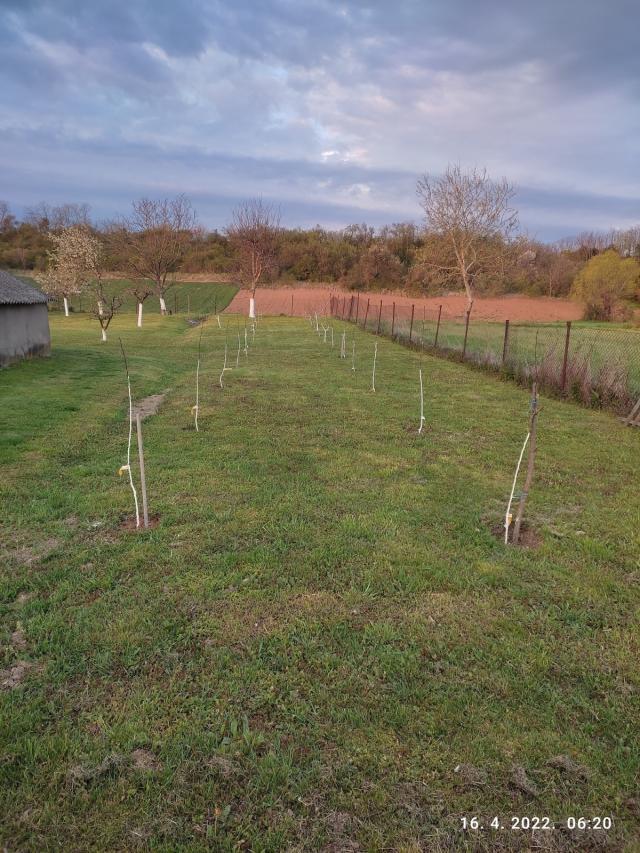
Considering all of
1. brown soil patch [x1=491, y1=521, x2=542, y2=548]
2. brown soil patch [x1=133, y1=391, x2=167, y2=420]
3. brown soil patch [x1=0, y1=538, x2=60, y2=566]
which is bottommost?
brown soil patch [x1=0, y1=538, x2=60, y2=566]

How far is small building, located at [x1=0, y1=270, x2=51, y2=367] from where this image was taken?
14.8 m

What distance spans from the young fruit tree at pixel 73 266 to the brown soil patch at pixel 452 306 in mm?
11388

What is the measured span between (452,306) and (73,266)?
29.6 meters

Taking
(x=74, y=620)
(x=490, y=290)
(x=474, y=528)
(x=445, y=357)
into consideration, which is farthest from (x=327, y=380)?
(x=490, y=290)

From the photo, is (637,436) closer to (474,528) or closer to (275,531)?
(474,528)

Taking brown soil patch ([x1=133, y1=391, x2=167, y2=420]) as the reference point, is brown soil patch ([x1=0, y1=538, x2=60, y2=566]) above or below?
below

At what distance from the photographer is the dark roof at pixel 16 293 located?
48.8 ft

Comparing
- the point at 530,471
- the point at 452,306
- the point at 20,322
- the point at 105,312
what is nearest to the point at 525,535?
the point at 530,471

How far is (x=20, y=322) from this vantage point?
15.5m

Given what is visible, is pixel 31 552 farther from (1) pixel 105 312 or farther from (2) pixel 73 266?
(2) pixel 73 266

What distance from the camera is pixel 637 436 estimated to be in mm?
8109

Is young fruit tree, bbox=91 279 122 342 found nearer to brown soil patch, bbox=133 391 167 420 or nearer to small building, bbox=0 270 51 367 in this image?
small building, bbox=0 270 51 367

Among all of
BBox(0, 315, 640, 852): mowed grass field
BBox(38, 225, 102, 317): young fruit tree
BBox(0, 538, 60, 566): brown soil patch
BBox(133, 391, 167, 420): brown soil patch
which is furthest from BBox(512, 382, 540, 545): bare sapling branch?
BBox(38, 225, 102, 317): young fruit tree

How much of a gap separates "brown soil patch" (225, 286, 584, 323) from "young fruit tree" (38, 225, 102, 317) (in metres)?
11.4
